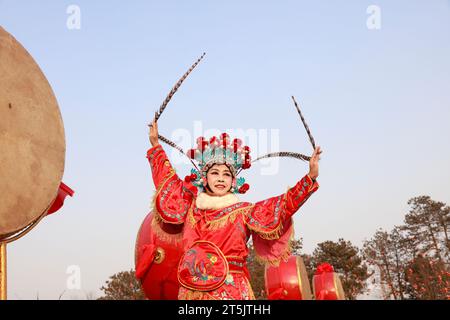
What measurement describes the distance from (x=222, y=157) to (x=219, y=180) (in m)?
0.25

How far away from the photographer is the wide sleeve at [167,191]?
16.3 ft

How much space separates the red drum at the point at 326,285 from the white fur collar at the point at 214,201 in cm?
607

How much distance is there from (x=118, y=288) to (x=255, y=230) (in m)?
19.2

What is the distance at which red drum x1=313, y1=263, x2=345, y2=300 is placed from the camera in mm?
10398

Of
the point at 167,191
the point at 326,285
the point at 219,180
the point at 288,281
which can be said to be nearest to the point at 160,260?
the point at 167,191

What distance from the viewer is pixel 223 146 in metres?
5.23

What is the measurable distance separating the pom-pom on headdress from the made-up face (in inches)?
1.7

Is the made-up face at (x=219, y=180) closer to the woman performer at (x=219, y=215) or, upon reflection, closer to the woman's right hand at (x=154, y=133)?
the woman performer at (x=219, y=215)

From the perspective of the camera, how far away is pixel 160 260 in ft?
17.8

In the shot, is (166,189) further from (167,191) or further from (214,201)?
(214,201)

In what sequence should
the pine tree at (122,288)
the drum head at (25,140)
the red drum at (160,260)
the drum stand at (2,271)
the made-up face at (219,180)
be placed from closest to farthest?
the drum head at (25,140) → the drum stand at (2,271) → the made-up face at (219,180) → the red drum at (160,260) → the pine tree at (122,288)

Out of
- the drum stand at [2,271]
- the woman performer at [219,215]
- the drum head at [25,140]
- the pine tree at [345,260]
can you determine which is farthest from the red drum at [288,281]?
the pine tree at [345,260]

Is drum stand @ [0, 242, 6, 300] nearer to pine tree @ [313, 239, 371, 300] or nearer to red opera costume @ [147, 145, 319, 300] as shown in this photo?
red opera costume @ [147, 145, 319, 300]
